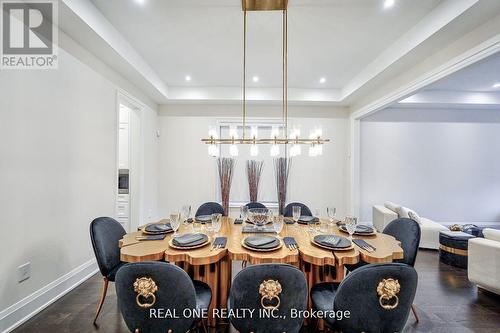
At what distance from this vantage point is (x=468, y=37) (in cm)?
207

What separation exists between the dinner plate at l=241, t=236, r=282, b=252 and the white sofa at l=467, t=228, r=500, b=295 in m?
2.29

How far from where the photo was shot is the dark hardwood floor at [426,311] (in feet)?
6.01

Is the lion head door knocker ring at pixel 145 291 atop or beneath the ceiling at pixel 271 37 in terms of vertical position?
beneath

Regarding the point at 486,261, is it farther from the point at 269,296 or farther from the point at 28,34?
the point at 28,34

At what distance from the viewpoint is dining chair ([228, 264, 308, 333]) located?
3.58ft

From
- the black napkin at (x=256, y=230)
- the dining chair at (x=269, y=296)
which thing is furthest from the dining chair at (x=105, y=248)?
the dining chair at (x=269, y=296)

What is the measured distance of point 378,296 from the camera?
1.13 meters

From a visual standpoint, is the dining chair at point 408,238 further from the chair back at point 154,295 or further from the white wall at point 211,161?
the white wall at point 211,161

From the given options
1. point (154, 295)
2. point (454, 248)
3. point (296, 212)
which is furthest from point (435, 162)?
point (154, 295)

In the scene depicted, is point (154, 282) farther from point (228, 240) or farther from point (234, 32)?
point (234, 32)

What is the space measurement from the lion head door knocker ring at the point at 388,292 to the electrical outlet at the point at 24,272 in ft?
8.87

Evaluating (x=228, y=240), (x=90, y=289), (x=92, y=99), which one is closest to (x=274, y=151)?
(x=228, y=240)

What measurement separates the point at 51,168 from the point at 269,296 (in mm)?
2356

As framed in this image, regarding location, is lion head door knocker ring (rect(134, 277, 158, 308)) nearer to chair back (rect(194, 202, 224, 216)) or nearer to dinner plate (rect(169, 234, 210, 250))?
dinner plate (rect(169, 234, 210, 250))
